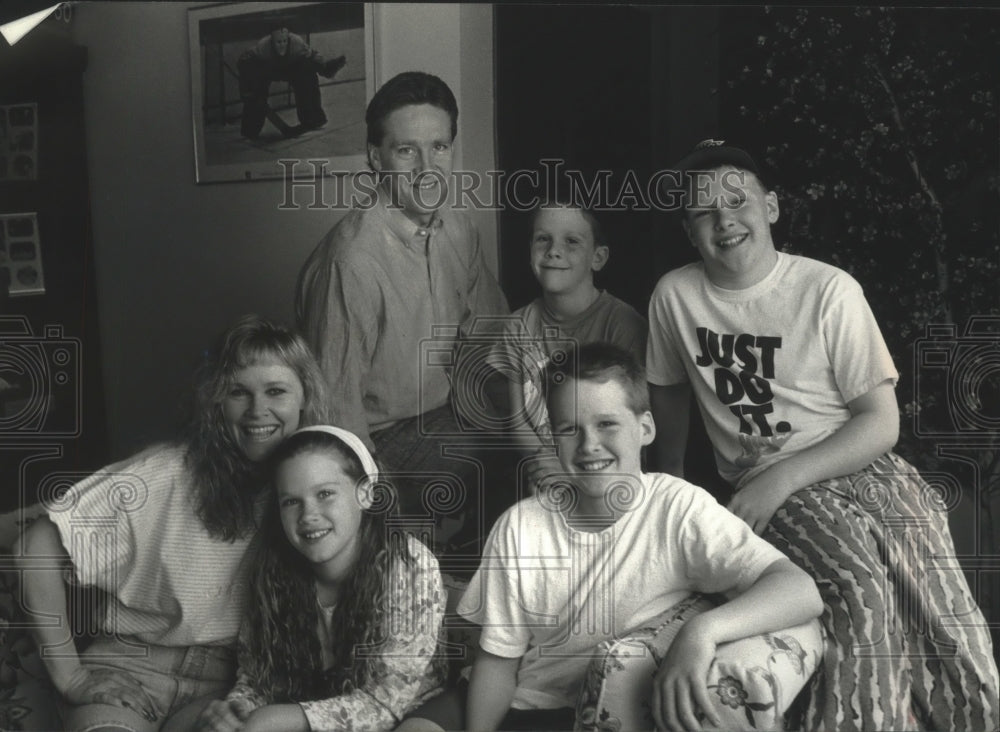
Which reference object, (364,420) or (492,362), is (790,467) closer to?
(492,362)

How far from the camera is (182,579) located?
246 centimetres

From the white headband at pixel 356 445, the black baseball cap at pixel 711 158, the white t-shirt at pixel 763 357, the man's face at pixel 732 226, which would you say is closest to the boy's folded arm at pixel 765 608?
the white t-shirt at pixel 763 357

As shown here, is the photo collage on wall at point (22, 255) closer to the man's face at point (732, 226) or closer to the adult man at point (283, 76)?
the adult man at point (283, 76)

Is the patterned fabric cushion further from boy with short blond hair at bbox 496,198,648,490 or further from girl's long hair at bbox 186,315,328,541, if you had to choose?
girl's long hair at bbox 186,315,328,541

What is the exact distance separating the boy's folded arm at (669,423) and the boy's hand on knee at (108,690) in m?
1.28

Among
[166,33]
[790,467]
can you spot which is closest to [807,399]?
[790,467]

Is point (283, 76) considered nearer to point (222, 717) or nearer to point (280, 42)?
point (280, 42)

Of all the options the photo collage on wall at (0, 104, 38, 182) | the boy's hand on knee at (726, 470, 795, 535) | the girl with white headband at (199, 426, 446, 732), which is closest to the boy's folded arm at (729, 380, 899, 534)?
the boy's hand on knee at (726, 470, 795, 535)

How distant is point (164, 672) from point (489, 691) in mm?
745

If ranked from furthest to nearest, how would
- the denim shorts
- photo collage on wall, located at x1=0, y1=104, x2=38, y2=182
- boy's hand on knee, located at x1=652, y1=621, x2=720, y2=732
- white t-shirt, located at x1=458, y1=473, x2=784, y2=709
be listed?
photo collage on wall, located at x1=0, y1=104, x2=38, y2=182 → the denim shorts → white t-shirt, located at x1=458, y1=473, x2=784, y2=709 → boy's hand on knee, located at x1=652, y1=621, x2=720, y2=732

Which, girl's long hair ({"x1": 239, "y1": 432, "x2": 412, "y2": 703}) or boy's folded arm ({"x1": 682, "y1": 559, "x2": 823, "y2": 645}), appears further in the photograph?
girl's long hair ({"x1": 239, "y1": 432, "x2": 412, "y2": 703})

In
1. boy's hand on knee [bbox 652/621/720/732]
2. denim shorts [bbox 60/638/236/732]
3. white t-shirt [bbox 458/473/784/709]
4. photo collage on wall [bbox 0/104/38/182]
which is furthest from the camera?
photo collage on wall [bbox 0/104/38/182]

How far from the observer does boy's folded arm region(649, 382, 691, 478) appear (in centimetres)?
248

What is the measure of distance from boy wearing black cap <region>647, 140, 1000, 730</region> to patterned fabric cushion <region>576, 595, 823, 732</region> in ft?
0.82
